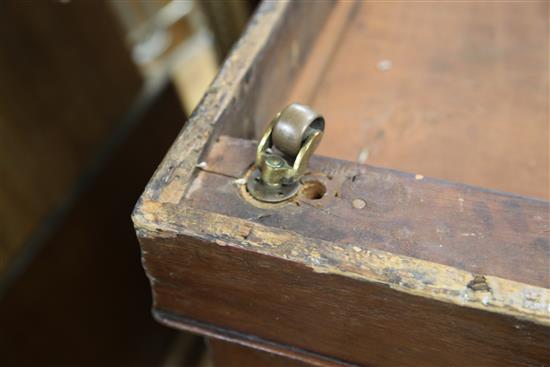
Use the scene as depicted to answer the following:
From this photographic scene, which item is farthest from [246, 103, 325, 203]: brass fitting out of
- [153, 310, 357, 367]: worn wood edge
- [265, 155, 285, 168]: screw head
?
[153, 310, 357, 367]: worn wood edge

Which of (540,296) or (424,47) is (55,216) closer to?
(424,47)

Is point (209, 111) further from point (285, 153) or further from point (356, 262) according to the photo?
point (356, 262)

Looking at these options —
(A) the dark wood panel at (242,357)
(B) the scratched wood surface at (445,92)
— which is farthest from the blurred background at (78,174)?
(A) the dark wood panel at (242,357)

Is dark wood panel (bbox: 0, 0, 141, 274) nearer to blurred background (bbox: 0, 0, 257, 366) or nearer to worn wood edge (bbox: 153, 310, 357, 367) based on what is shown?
blurred background (bbox: 0, 0, 257, 366)

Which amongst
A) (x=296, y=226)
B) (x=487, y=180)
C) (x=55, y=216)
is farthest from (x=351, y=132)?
(x=55, y=216)

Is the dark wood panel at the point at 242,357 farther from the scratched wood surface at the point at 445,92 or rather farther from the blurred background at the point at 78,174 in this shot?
the blurred background at the point at 78,174

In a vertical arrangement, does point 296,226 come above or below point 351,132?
above
